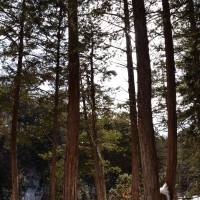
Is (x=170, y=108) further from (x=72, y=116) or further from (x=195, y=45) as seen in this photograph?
(x=195, y=45)

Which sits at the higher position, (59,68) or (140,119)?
(59,68)

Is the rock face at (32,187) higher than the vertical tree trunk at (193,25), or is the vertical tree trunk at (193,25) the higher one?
the vertical tree trunk at (193,25)

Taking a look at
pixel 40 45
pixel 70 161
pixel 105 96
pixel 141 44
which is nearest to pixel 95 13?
pixel 141 44

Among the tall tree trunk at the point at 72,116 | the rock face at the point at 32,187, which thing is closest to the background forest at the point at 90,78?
the tall tree trunk at the point at 72,116

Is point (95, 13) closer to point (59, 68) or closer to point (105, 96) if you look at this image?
point (59, 68)

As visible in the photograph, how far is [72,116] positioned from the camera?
1088cm

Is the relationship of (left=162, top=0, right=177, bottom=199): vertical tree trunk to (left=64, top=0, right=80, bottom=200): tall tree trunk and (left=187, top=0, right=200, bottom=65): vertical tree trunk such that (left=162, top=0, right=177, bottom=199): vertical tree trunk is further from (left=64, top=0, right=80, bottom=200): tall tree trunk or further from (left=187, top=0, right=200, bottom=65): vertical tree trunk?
(left=64, top=0, right=80, bottom=200): tall tree trunk

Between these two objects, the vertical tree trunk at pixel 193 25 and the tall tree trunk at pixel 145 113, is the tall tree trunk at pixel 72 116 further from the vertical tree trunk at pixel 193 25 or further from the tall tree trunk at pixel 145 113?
the vertical tree trunk at pixel 193 25

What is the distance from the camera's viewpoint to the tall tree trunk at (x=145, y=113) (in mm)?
8352

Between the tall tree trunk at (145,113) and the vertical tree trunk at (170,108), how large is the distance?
3.15ft

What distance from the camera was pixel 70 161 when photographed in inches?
416

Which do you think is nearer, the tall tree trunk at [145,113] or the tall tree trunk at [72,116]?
the tall tree trunk at [145,113]

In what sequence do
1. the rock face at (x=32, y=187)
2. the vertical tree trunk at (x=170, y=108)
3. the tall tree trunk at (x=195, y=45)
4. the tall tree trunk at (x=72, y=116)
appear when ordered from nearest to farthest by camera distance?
1. the vertical tree trunk at (x=170, y=108)
2. the tall tree trunk at (x=72, y=116)
3. the tall tree trunk at (x=195, y=45)
4. the rock face at (x=32, y=187)

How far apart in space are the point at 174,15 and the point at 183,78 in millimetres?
4262
